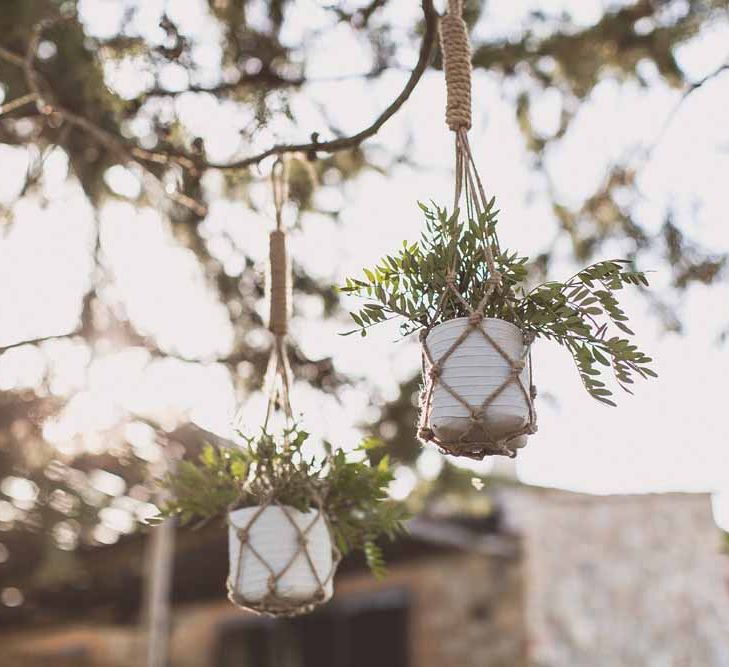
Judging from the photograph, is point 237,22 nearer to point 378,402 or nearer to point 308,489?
point 378,402

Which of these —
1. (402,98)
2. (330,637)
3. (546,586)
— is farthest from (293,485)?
(330,637)

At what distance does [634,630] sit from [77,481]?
13.1ft

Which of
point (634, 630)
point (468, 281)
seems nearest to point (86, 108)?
point (468, 281)

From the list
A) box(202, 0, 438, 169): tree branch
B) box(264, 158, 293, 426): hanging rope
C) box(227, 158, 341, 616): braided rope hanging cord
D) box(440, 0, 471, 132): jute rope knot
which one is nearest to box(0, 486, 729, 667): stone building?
box(264, 158, 293, 426): hanging rope

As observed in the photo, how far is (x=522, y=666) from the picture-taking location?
6.35 metres

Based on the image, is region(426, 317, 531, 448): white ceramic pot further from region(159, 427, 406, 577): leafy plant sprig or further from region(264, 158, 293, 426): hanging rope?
region(264, 158, 293, 426): hanging rope

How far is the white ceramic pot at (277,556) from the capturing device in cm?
152

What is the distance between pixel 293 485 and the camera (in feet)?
5.26

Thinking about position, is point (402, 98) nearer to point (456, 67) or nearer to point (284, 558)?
point (456, 67)

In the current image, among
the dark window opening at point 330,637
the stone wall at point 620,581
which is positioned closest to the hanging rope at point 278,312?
the stone wall at point 620,581

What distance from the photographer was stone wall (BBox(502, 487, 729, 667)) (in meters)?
6.55

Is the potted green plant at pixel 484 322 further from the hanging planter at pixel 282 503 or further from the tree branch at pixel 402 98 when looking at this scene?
the hanging planter at pixel 282 503

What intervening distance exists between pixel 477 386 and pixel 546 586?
5.71m

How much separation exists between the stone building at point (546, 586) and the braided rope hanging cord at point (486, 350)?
16.6 ft
